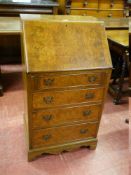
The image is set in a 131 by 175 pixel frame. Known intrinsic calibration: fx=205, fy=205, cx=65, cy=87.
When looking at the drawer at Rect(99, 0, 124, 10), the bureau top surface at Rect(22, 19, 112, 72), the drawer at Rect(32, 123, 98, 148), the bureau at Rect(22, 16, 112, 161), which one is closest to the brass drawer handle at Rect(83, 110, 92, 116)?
the bureau at Rect(22, 16, 112, 161)

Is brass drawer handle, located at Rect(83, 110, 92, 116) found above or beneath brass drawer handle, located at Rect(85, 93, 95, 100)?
beneath

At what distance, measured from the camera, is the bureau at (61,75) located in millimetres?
1346


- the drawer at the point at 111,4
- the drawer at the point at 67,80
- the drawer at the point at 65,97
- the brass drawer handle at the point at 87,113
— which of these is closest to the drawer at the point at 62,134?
the brass drawer handle at the point at 87,113

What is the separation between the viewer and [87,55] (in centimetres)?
145

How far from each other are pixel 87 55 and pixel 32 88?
Result: 1.48ft

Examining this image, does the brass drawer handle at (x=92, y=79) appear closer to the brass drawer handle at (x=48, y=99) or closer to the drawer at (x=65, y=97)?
the drawer at (x=65, y=97)

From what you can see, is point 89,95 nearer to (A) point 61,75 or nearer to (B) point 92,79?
(B) point 92,79

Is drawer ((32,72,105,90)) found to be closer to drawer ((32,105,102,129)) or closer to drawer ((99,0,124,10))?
drawer ((32,105,102,129))

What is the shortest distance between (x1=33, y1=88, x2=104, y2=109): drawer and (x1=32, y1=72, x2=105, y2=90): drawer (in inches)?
2.0

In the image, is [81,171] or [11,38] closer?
[81,171]

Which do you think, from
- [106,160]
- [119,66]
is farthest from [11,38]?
[106,160]

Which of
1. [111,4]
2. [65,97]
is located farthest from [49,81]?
[111,4]

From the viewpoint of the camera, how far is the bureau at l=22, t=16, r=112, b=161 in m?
1.35

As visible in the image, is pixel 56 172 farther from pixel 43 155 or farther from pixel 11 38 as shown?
pixel 11 38
